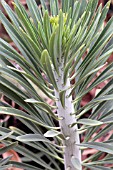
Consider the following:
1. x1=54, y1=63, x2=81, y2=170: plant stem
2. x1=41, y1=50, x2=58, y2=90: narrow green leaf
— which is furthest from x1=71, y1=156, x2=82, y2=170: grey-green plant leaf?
x1=41, y1=50, x2=58, y2=90: narrow green leaf

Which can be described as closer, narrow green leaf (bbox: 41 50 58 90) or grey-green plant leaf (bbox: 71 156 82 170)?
narrow green leaf (bbox: 41 50 58 90)

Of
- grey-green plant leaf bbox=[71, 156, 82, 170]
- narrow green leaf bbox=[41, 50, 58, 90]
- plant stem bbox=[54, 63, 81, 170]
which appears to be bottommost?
grey-green plant leaf bbox=[71, 156, 82, 170]

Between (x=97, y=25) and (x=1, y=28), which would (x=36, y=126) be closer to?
(x=97, y=25)

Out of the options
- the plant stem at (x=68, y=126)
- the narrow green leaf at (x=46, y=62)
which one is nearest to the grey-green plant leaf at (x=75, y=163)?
the plant stem at (x=68, y=126)

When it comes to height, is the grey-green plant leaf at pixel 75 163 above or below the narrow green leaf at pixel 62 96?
below

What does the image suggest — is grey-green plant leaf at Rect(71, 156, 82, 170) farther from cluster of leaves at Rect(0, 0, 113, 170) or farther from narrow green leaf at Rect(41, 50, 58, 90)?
narrow green leaf at Rect(41, 50, 58, 90)

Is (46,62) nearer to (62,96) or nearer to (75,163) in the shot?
(62,96)

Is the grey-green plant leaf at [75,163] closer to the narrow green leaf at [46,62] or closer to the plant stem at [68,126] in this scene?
the plant stem at [68,126]

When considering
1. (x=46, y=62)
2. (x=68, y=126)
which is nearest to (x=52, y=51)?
(x=46, y=62)

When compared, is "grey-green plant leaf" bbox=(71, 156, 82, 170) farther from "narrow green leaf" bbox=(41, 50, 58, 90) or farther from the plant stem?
"narrow green leaf" bbox=(41, 50, 58, 90)

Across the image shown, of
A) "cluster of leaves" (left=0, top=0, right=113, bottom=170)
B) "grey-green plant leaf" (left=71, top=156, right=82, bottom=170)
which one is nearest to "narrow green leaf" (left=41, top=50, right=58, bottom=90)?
"cluster of leaves" (left=0, top=0, right=113, bottom=170)

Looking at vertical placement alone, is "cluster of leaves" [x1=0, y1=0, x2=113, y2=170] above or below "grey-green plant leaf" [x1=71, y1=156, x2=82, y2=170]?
above

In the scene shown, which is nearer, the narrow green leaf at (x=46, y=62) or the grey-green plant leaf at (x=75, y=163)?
the narrow green leaf at (x=46, y=62)

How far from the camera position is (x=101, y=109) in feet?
2.56
